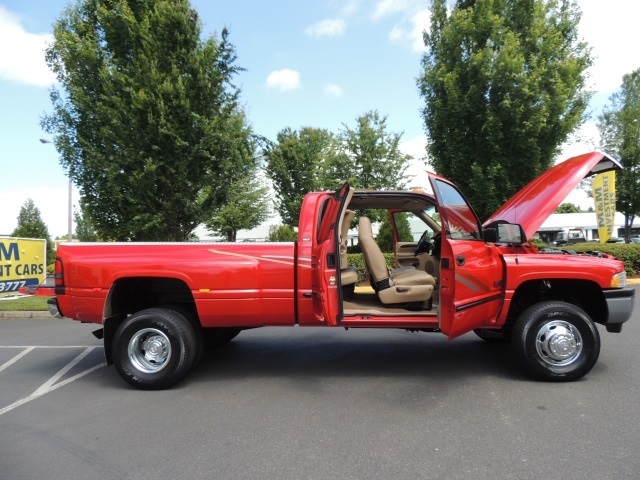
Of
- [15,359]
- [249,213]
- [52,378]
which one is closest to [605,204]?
[52,378]

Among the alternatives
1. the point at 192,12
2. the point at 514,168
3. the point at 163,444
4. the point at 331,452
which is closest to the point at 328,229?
the point at 331,452

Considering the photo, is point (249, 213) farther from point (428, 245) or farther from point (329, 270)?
point (329, 270)

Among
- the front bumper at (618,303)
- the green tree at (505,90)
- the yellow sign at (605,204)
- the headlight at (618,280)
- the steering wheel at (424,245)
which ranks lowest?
the front bumper at (618,303)

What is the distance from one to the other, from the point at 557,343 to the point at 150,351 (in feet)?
13.5

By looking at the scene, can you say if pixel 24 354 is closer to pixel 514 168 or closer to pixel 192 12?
pixel 192 12

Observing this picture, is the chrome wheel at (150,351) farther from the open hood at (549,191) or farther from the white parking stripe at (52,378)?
the open hood at (549,191)

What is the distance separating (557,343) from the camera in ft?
13.7

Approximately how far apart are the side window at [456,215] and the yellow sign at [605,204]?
1261cm

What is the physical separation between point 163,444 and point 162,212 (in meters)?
7.69

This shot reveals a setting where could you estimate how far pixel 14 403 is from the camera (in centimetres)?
411

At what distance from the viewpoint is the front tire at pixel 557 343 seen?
4.18 meters

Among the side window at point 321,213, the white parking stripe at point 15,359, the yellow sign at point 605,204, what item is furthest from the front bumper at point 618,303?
the yellow sign at point 605,204

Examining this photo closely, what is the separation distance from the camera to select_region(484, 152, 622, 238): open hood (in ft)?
14.8

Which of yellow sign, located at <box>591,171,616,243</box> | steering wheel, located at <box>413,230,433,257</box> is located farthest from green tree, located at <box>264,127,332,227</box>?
steering wheel, located at <box>413,230,433,257</box>
